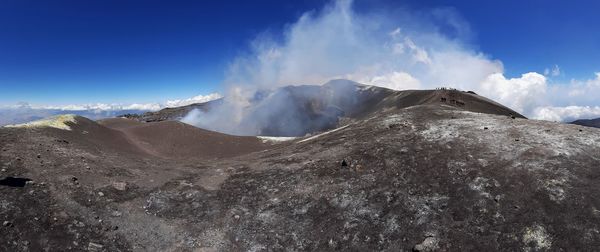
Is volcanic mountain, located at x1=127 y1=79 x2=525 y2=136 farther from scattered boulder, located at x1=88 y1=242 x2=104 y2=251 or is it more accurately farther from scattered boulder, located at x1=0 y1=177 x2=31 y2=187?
scattered boulder, located at x1=88 y1=242 x2=104 y2=251

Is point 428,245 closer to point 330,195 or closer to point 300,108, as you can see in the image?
point 330,195

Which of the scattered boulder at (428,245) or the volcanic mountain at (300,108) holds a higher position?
the volcanic mountain at (300,108)

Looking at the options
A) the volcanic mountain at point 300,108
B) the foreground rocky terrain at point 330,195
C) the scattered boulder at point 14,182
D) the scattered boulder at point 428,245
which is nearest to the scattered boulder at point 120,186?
the foreground rocky terrain at point 330,195

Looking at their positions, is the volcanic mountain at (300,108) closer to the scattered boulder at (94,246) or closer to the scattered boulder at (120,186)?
the scattered boulder at (120,186)

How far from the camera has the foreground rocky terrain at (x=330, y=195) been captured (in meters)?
19.8

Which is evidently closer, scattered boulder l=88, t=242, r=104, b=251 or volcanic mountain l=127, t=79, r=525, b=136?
scattered boulder l=88, t=242, r=104, b=251

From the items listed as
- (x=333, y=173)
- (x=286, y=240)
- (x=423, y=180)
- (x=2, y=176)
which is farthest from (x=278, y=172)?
(x=2, y=176)

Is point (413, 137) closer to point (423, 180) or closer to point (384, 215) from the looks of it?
point (423, 180)

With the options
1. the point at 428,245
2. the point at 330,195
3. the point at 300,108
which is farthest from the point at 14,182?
the point at 300,108

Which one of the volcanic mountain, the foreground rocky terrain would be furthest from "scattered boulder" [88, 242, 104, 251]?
the volcanic mountain

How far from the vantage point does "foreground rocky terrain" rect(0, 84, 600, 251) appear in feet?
64.8

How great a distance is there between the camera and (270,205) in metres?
24.7

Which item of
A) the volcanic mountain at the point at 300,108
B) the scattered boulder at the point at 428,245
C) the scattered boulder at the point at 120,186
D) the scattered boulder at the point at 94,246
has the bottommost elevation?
the scattered boulder at the point at 94,246

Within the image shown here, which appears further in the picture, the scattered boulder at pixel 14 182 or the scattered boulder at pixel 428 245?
the scattered boulder at pixel 14 182
